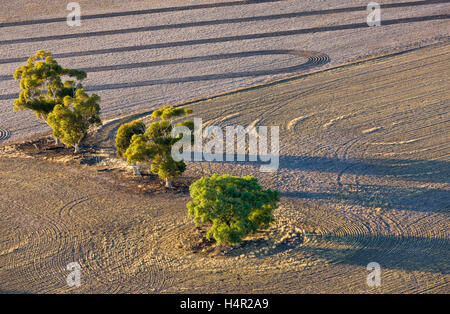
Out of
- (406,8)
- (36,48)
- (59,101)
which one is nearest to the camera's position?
(59,101)

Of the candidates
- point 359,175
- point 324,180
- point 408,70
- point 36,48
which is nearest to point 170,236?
point 324,180

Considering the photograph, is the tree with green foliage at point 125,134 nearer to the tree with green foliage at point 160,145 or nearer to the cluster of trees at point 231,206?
the tree with green foliage at point 160,145

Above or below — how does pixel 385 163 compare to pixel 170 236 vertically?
above

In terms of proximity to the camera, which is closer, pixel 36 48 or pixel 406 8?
pixel 36 48

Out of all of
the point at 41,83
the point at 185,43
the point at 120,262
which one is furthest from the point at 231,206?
the point at 185,43

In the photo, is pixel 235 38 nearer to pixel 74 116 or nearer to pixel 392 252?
pixel 74 116

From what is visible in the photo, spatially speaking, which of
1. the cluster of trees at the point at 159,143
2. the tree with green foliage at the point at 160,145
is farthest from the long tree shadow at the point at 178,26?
the tree with green foliage at the point at 160,145

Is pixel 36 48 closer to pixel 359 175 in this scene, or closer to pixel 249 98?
pixel 249 98
